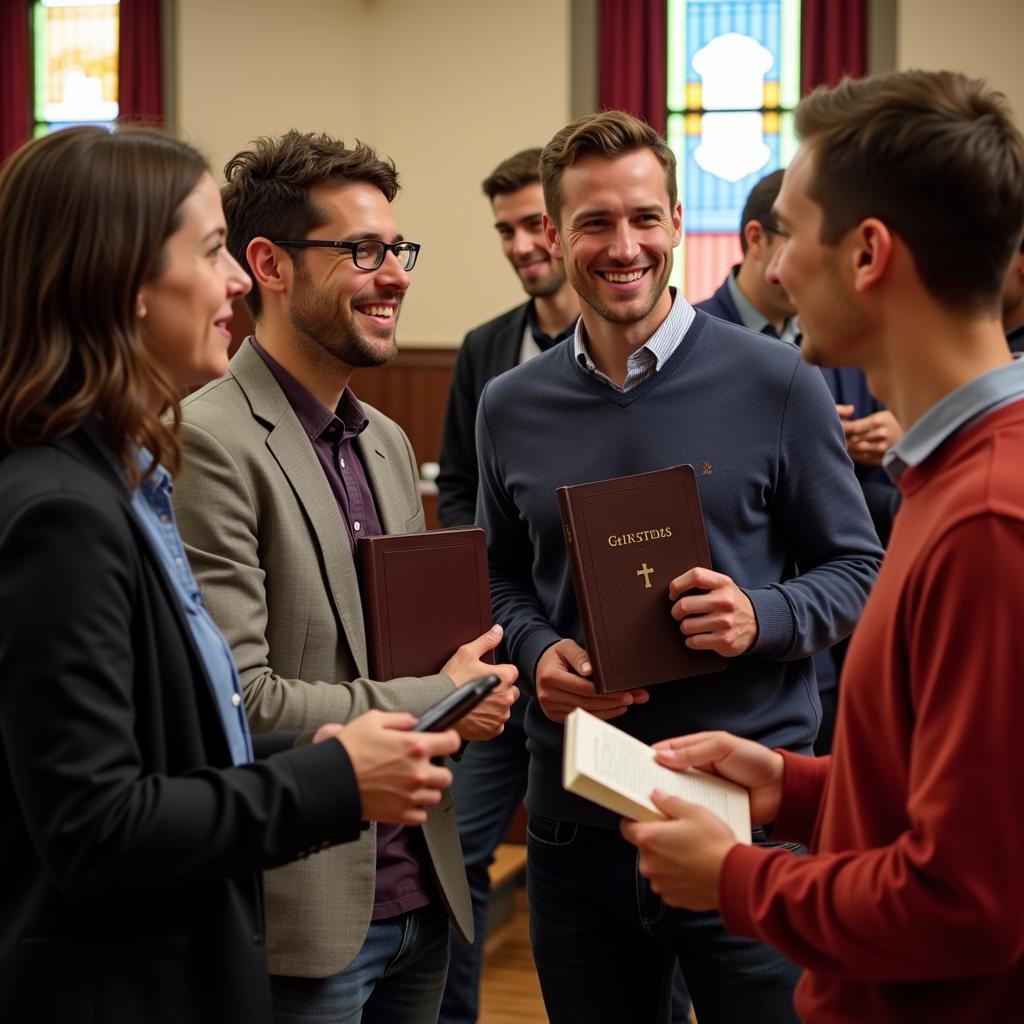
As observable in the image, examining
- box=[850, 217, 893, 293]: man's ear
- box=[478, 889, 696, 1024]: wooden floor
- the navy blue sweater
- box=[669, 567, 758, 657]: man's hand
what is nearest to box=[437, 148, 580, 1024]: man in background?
box=[478, 889, 696, 1024]: wooden floor

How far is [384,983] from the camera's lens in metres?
1.91

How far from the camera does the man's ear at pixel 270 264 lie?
2002 millimetres

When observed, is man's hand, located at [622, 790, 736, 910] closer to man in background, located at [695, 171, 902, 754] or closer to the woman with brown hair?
the woman with brown hair

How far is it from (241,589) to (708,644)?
2.15 feet

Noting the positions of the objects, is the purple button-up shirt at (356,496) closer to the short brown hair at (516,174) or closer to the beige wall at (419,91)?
the short brown hair at (516,174)

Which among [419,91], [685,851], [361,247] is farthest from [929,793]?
[419,91]

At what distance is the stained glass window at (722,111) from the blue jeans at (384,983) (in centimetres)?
593

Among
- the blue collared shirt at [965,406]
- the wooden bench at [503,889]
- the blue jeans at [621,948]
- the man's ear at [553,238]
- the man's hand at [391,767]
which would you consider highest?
the man's ear at [553,238]

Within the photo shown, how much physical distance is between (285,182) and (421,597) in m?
0.69

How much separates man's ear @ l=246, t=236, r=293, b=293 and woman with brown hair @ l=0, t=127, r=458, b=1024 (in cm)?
56

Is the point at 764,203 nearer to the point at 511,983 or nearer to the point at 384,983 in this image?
the point at 384,983

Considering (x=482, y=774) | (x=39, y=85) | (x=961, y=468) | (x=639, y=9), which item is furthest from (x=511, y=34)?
(x=961, y=468)

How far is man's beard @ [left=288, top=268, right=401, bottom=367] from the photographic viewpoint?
1.97m

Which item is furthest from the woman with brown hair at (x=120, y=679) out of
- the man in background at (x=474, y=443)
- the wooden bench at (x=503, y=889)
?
the wooden bench at (x=503, y=889)
